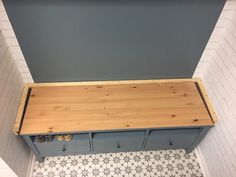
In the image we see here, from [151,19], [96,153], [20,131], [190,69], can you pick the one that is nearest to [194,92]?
[190,69]

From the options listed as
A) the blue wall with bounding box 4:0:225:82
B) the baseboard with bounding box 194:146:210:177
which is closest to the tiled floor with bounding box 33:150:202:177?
the baseboard with bounding box 194:146:210:177

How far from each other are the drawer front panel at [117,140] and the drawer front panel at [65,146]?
0.28 ft

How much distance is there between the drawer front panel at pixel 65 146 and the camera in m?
1.72

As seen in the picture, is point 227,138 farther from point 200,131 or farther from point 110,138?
point 110,138

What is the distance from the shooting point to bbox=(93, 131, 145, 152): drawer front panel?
1743mm

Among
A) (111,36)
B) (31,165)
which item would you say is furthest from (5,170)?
(111,36)

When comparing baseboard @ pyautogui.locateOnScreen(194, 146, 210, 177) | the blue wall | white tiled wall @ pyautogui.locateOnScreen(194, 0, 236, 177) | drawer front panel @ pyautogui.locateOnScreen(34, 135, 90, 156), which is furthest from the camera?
baseboard @ pyautogui.locateOnScreen(194, 146, 210, 177)

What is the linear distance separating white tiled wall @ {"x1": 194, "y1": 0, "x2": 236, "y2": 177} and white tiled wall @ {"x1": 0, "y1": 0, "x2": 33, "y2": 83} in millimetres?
1336

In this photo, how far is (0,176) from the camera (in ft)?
5.06

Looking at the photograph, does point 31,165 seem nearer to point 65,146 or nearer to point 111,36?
point 65,146

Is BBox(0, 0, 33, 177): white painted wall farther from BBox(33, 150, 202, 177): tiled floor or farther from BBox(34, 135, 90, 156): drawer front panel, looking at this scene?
BBox(33, 150, 202, 177): tiled floor

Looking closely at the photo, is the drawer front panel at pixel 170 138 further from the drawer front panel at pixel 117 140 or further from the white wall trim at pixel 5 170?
the white wall trim at pixel 5 170

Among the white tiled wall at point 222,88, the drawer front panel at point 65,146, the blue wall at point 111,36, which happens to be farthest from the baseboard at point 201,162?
the drawer front panel at point 65,146

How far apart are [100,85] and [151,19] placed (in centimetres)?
65
